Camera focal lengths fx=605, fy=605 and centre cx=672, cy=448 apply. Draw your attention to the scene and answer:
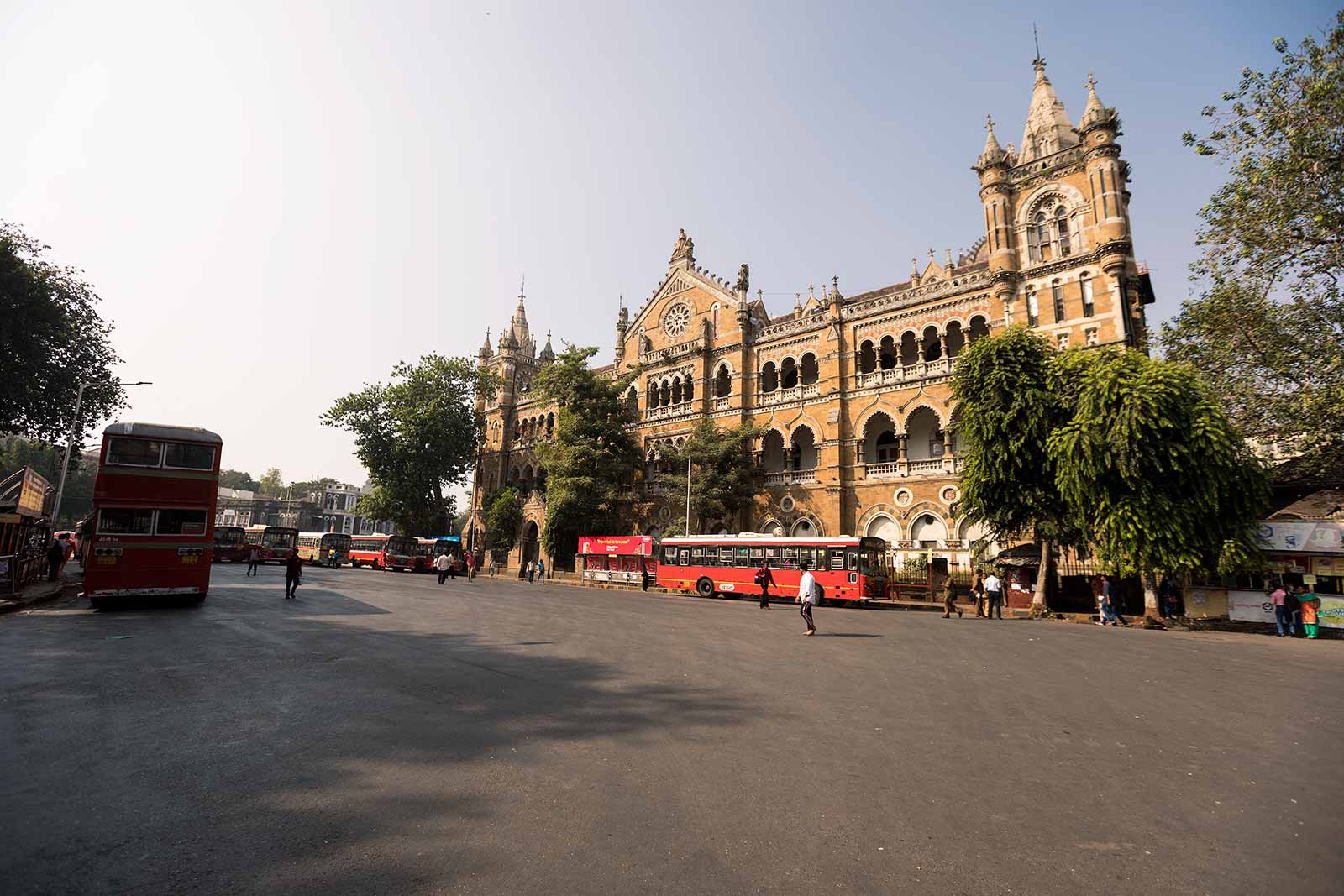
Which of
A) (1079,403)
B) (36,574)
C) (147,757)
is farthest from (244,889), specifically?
(36,574)

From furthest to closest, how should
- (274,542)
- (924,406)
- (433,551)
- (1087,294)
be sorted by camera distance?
1. (274,542)
2. (433,551)
3. (924,406)
4. (1087,294)

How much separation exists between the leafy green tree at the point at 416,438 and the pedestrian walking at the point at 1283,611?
157 ft

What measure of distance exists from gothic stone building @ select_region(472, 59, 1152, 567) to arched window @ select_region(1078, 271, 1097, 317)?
0.05 metres

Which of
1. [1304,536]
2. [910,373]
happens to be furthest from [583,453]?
[1304,536]

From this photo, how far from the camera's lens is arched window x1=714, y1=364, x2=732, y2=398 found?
37812 mm

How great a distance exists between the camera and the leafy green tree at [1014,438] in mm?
20297

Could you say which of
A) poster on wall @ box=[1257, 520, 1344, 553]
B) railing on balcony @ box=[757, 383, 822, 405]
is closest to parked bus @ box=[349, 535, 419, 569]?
railing on balcony @ box=[757, 383, 822, 405]

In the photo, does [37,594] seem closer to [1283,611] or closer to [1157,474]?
[1157,474]

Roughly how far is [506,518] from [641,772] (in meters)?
41.4

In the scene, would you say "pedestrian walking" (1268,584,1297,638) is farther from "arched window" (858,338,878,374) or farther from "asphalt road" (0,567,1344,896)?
"arched window" (858,338,878,374)

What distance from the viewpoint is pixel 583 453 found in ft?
120

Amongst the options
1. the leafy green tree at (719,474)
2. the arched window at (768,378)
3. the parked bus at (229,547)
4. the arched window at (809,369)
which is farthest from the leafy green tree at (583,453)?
the parked bus at (229,547)

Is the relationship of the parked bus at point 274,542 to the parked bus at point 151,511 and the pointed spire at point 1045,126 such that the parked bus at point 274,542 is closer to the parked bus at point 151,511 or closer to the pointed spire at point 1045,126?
the parked bus at point 151,511

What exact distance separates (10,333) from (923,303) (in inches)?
1632
